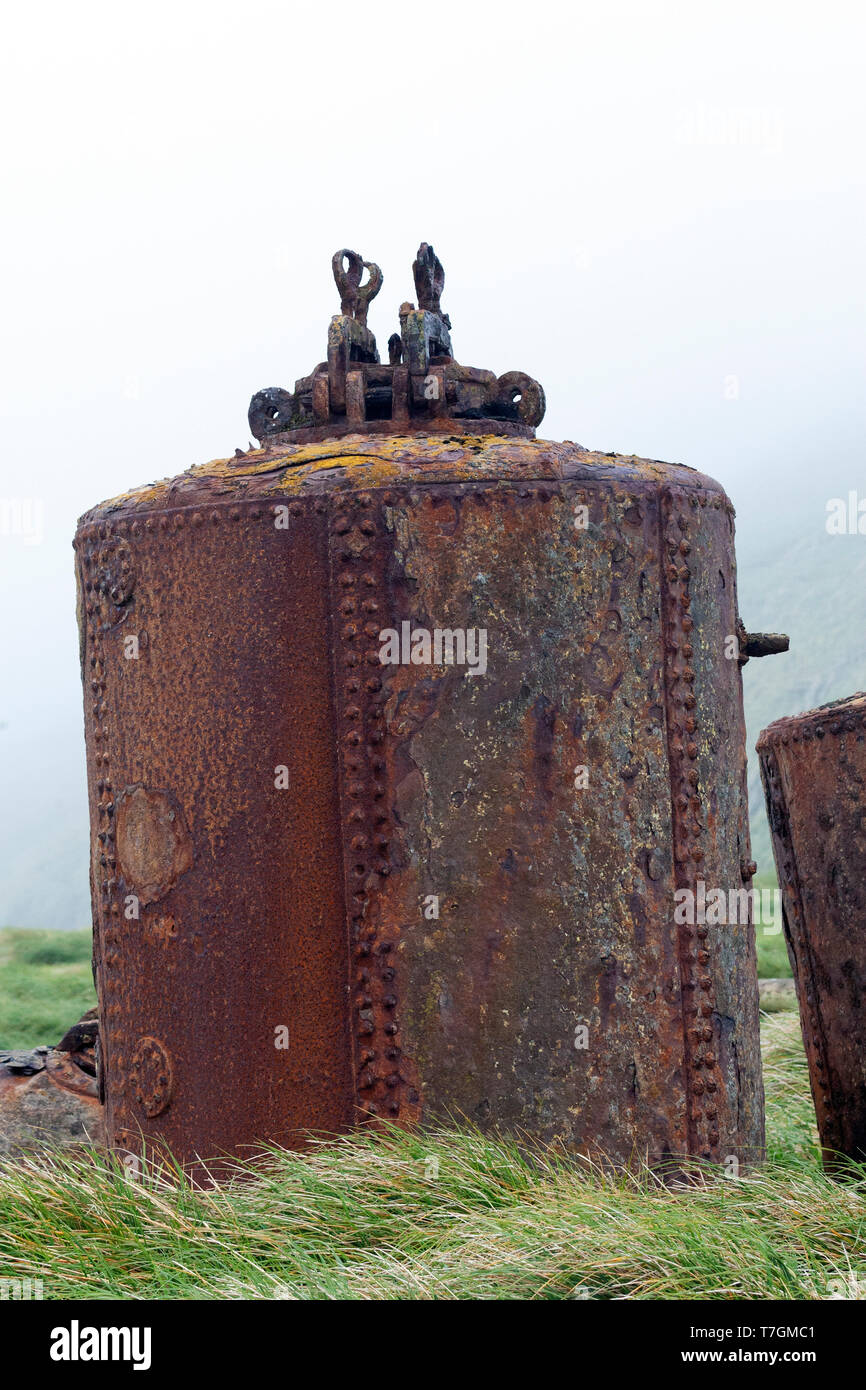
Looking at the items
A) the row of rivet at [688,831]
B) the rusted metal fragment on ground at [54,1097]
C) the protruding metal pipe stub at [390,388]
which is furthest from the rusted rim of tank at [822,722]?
the rusted metal fragment on ground at [54,1097]

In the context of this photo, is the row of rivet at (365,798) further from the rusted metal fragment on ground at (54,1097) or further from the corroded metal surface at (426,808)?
the rusted metal fragment on ground at (54,1097)

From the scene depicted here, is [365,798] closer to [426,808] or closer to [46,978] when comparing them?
[426,808]

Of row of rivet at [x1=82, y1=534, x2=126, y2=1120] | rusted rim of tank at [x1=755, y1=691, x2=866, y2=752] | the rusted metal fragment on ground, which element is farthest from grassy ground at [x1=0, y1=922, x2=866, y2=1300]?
rusted rim of tank at [x1=755, y1=691, x2=866, y2=752]

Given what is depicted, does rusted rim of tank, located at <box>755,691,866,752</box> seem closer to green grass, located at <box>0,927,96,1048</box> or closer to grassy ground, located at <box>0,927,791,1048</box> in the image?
green grass, located at <box>0,927,96,1048</box>

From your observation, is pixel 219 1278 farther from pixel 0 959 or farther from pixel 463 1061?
pixel 0 959

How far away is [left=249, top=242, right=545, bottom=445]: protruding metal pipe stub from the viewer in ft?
14.9

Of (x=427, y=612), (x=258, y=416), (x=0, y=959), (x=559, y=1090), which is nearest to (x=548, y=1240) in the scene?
(x=559, y=1090)

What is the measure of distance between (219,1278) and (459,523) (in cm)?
188

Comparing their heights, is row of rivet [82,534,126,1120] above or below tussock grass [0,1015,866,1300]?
above

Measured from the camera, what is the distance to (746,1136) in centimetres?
437

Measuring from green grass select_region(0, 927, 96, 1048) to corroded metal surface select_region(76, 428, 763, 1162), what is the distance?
400 centimetres

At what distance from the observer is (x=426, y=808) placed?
3.98 meters

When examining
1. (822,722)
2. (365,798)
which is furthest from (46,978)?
(365,798)

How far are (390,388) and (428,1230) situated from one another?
2352mm
